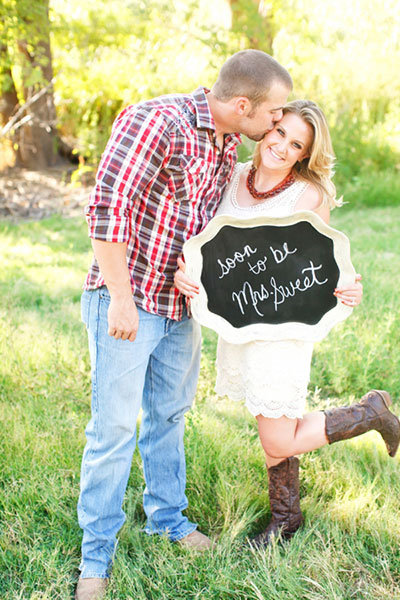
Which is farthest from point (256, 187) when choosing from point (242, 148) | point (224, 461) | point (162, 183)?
point (242, 148)

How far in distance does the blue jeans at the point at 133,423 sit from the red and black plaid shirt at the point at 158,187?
5.5 inches

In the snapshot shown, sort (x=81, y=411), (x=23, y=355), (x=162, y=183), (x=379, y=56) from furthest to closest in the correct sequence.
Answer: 1. (x=379, y=56)
2. (x=23, y=355)
3. (x=81, y=411)
4. (x=162, y=183)

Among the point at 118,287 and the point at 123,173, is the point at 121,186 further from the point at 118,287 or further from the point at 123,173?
the point at 118,287

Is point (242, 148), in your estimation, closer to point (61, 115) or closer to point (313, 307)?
point (61, 115)

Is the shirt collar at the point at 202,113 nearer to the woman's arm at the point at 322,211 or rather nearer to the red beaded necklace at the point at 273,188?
the red beaded necklace at the point at 273,188

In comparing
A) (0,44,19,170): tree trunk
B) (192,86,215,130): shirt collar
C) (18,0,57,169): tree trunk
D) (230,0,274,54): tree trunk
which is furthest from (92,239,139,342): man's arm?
(0,44,19,170): tree trunk

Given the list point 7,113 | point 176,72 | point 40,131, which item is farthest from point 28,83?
point 176,72

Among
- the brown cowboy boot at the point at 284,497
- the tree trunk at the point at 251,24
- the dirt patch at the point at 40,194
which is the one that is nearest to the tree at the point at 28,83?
the dirt patch at the point at 40,194

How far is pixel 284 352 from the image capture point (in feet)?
7.60

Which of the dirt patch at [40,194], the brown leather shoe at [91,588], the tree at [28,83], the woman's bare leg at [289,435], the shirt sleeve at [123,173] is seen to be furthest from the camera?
the dirt patch at [40,194]

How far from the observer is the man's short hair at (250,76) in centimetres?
204

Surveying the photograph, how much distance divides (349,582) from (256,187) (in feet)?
5.18

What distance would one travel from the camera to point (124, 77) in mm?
11750

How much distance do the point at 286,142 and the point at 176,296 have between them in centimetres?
73
